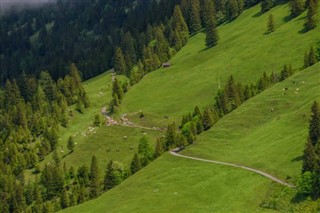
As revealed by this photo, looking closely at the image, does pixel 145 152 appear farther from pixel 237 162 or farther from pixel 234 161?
pixel 237 162

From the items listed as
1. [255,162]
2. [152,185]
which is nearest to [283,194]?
[255,162]

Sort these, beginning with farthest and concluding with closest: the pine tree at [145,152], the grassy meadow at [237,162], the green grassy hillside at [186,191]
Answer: the pine tree at [145,152], the grassy meadow at [237,162], the green grassy hillside at [186,191]

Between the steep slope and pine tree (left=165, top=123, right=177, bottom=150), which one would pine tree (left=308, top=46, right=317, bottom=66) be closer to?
the steep slope

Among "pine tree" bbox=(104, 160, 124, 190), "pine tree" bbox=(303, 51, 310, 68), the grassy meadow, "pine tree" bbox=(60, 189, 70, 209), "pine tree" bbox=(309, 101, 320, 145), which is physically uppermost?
"pine tree" bbox=(309, 101, 320, 145)

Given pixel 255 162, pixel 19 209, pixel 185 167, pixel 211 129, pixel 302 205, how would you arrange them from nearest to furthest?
pixel 302 205
pixel 255 162
pixel 185 167
pixel 211 129
pixel 19 209

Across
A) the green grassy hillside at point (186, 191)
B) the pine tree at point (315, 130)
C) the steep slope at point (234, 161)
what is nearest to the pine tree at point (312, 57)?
the steep slope at point (234, 161)

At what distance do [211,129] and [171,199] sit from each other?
47393mm

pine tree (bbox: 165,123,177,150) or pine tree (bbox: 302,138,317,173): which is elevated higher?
pine tree (bbox: 302,138,317,173)

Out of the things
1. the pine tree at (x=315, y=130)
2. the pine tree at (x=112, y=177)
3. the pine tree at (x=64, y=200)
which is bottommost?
the pine tree at (x=64, y=200)

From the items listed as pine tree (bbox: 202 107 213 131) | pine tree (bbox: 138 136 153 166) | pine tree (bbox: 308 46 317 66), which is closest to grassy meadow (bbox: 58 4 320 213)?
pine tree (bbox: 202 107 213 131)

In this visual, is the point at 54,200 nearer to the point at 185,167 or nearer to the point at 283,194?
the point at 185,167

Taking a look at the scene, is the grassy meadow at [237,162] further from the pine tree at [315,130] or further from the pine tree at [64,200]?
the pine tree at [64,200]

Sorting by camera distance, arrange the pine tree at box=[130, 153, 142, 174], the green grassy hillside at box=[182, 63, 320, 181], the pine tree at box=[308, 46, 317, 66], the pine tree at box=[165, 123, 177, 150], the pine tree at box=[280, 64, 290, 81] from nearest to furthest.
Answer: the green grassy hillside at box=[182, 63, 320, 181] < the pine tree at box=[130, 153, 142, 174] < the pine tree at box=[165, 123, 177, 150] < the pine tree at box=[308, 46, 317, 66] < the pine tree at box=[280, 64, 290, 81]

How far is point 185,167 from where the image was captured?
477 feet
